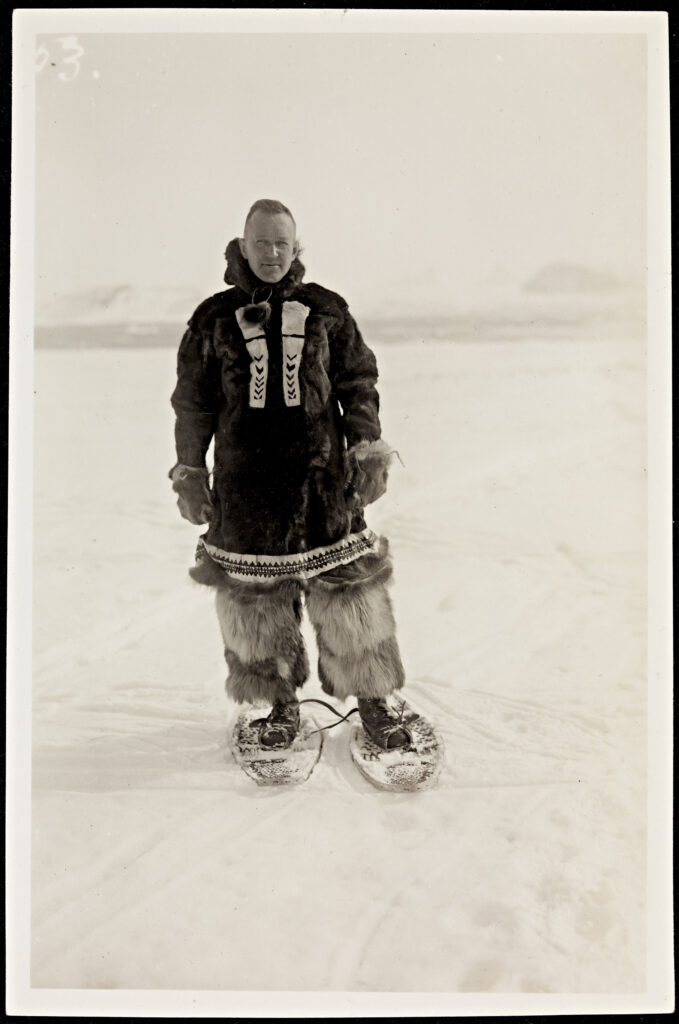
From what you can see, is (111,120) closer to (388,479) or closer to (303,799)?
(388,479)

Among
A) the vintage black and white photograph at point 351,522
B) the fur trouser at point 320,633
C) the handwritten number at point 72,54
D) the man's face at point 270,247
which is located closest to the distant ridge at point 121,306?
the vintage black and white photograph at point 351,522

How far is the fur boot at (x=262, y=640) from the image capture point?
2119 mm

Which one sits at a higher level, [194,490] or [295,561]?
[194,490]

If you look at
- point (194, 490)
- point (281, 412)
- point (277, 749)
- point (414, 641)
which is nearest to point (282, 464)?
point (281, 412)

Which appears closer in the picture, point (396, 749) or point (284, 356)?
point (284, 356)

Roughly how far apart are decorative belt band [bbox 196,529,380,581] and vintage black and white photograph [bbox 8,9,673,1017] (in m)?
0.02

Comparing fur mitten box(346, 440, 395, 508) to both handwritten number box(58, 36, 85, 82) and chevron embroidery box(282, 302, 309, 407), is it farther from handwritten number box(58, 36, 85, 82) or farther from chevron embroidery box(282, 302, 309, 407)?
handwritten number box(58, 36, 85, 82)

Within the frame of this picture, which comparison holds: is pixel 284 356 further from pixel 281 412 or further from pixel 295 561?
pixel 295 561

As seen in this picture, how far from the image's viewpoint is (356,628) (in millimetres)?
2131

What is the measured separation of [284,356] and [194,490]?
1.17 ft

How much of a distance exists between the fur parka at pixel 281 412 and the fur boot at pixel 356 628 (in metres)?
0.07

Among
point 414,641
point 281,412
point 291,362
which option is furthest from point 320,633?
point 291,362

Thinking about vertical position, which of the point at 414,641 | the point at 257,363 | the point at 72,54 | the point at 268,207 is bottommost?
the point at 414,641

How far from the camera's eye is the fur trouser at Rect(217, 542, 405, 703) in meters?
2.12
